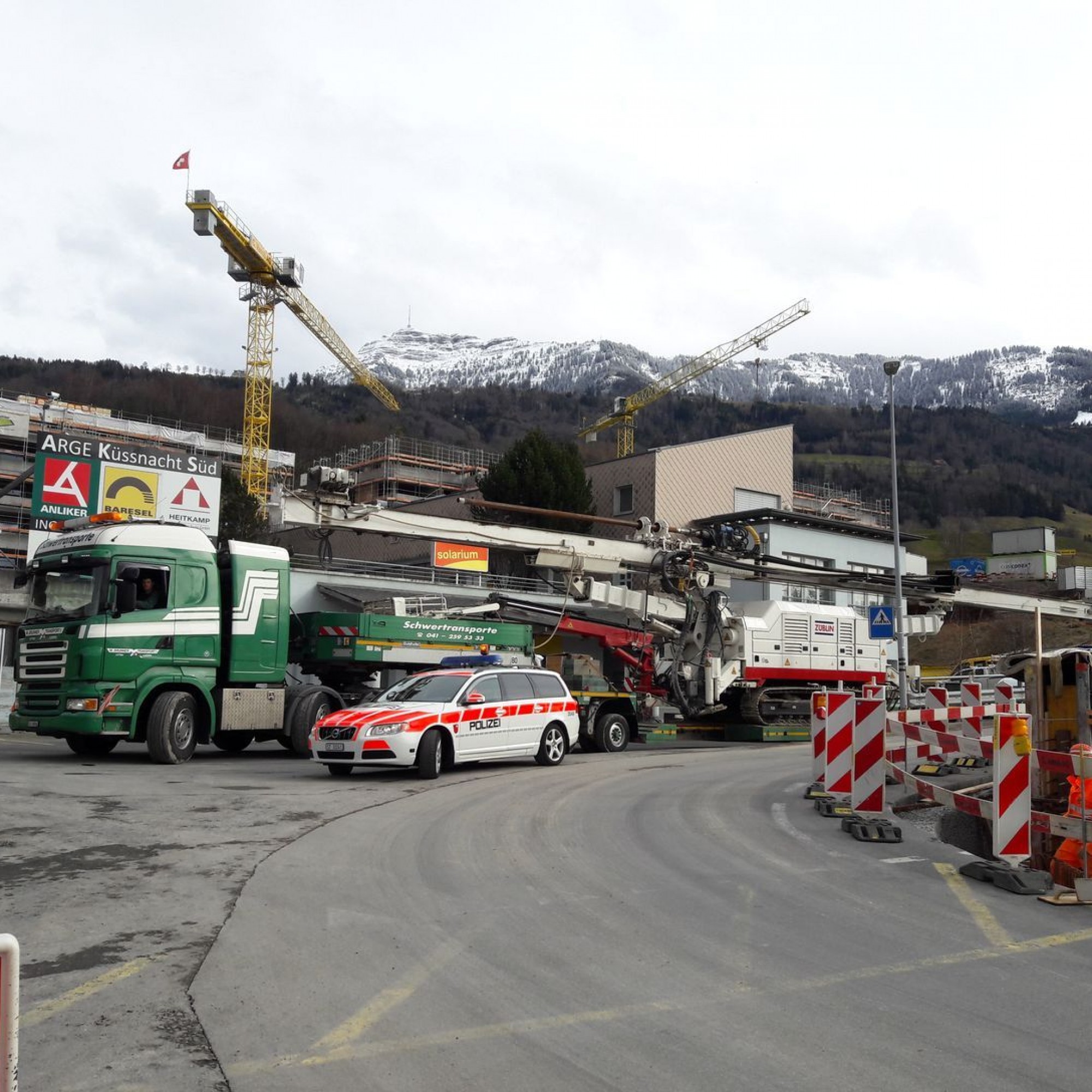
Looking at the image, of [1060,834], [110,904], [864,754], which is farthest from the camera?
[864,754]

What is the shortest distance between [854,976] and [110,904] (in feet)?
15.2

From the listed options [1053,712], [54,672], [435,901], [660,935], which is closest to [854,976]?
[660,935]

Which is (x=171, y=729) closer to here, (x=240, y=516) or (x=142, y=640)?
(x=142, y=640)

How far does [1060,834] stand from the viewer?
8.58m

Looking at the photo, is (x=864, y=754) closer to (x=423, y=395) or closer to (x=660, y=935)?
(x=660, y=935)

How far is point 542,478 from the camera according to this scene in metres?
55.7

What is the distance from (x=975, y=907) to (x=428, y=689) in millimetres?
9411

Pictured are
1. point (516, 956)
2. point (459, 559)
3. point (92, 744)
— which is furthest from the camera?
point (459, 559)

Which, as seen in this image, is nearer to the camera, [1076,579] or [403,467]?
[1076,579]

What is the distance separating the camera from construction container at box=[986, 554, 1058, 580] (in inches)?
3716

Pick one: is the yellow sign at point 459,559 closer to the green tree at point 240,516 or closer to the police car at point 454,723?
the green tree at point 240,516

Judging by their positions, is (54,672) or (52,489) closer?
(54,672)

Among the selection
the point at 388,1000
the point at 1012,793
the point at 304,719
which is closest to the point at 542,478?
the point at 304,719

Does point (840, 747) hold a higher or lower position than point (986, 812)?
higher
